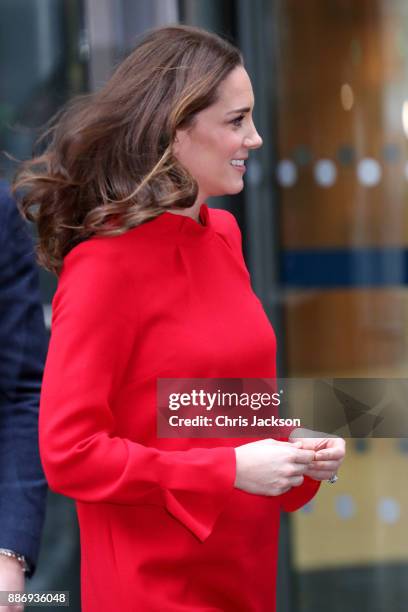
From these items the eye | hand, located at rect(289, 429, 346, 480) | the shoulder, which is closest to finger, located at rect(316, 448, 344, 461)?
hand, located at rect(289, 429, 346, 480)

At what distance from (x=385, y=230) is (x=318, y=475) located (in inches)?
83.1

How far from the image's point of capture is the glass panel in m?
3.64

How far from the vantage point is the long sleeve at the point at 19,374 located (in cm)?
175

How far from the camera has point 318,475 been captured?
1.70 metres

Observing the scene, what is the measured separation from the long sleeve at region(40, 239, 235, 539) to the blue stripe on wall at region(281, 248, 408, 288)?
217 cm

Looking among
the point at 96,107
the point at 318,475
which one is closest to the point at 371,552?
the point at 318,475

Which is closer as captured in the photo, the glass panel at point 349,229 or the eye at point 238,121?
the eye at point 238,121

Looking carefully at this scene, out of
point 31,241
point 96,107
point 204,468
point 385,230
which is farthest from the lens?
point 385,230

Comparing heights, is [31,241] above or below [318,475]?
above

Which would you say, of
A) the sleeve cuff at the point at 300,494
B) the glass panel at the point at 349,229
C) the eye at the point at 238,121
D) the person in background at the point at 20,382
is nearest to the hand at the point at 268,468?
the sleeve cuff at the point at 300,494

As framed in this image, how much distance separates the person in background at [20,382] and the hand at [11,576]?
20 mm

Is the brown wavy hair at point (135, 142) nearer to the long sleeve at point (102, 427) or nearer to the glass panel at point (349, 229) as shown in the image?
the long sleeve at point (102, 427)

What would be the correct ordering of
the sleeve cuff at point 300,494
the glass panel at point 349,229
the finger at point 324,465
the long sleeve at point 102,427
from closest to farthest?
1. the long sleeve at point 102,427
2. the finger at point 324,465
3. the sleeve cuff at point 300,494
4. the glass panel at point 349,229

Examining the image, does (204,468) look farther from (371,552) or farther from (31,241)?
(371,552)
